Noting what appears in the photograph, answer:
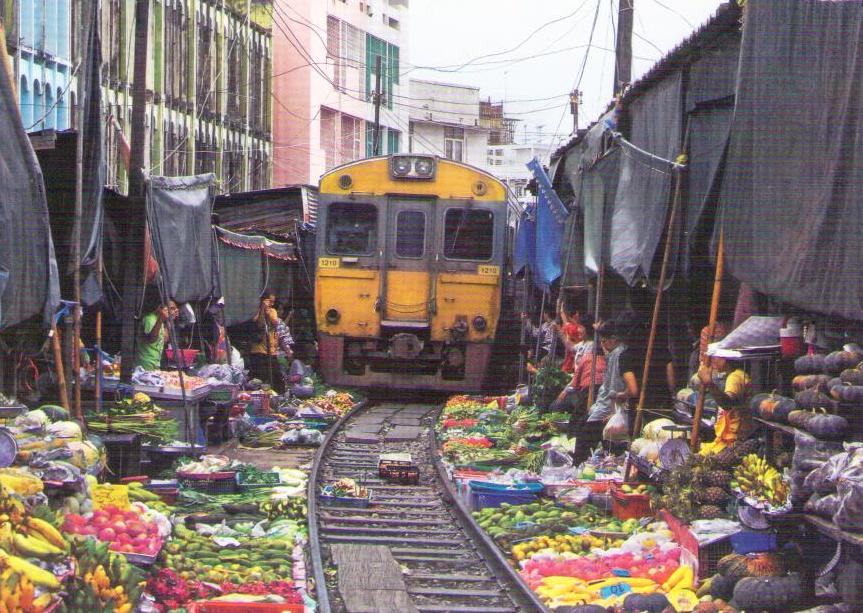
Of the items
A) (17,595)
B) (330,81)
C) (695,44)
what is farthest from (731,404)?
(330,81)

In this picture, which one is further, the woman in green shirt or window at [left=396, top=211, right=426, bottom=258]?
window at [left=396, top=211, right=426, bottom=258]

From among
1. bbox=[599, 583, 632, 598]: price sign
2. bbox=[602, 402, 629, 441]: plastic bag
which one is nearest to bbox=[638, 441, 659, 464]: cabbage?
bbox=[602, 402, 629, 441]: plastic bag

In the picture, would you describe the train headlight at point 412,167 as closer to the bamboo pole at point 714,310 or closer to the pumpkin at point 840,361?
the bamboo pole at point 714,310

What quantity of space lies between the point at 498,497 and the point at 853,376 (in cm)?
421

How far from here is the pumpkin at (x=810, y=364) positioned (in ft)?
24.4

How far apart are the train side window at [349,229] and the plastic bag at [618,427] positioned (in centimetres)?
819

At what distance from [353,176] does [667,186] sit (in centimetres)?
936

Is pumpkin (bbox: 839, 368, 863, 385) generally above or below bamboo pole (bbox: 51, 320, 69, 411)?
above

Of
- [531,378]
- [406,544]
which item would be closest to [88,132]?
[406,544]

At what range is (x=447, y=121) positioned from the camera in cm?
Answer: 5969

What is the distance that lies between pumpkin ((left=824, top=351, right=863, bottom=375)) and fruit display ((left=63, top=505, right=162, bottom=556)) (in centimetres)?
381

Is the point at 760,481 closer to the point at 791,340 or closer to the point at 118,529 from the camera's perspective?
the point at 791,340

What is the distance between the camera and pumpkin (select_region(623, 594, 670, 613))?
720cm

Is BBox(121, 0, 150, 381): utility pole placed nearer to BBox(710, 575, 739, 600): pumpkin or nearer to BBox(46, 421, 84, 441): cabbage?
BBox(46, 421, 84, 441): cabbage
